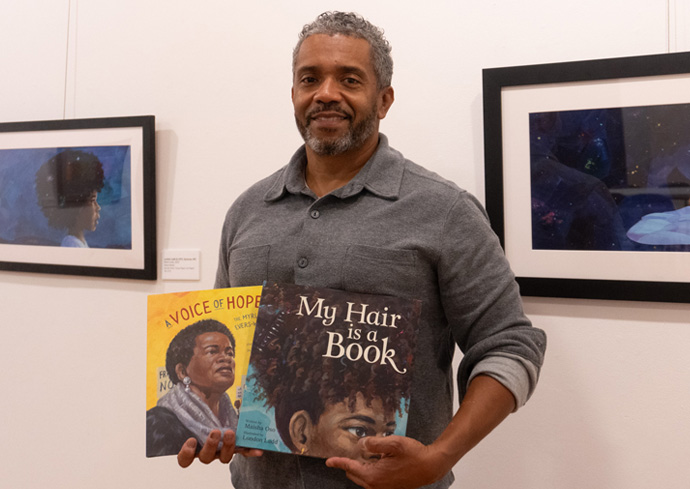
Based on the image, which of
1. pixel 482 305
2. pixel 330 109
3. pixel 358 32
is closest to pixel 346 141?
pixel 330 109

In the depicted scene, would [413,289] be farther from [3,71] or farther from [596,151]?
[3,71]

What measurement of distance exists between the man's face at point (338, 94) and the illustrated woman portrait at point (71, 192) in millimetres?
997

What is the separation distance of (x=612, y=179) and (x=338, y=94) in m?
0.70

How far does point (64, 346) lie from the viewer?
194 cm

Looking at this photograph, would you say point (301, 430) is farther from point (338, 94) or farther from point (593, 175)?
point (593, 175)

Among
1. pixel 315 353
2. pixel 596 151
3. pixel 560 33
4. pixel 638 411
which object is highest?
pixel 560 33

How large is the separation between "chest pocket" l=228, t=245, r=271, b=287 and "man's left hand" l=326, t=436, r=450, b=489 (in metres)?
0.38

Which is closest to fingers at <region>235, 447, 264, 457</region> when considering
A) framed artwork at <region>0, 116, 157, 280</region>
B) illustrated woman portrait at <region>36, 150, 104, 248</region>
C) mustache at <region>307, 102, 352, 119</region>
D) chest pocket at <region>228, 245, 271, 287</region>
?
chest pocket at <region>228, 245, 271, 287</region>

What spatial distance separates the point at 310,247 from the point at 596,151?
75 cm

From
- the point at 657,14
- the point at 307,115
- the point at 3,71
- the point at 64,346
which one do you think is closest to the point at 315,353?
the point at 307,115

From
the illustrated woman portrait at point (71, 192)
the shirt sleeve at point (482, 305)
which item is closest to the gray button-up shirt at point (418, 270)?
the shirt sleeve at point (482, 305)

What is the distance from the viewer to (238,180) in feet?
5.63

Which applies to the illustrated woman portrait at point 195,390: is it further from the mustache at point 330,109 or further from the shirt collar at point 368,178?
the mustache at point 330,109

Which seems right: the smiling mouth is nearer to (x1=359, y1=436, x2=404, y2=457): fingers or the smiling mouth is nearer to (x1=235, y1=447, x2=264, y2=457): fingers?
(x1=235, y1=447, x2=264, y2=457): fingers
